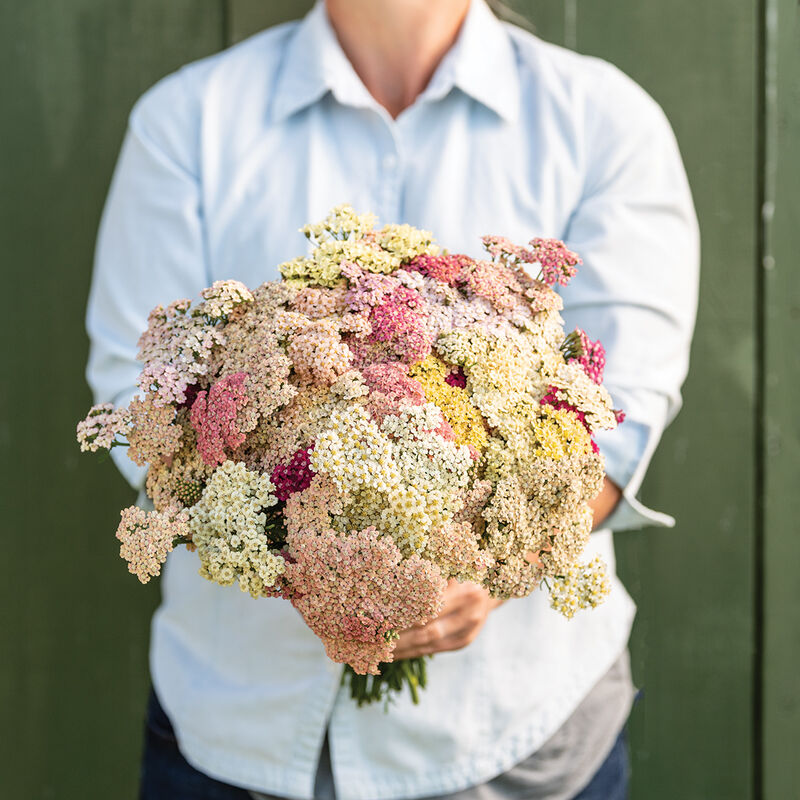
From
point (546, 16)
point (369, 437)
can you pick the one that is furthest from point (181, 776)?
point (546, 16)

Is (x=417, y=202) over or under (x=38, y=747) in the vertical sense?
over

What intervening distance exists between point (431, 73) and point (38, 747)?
1.45 metres

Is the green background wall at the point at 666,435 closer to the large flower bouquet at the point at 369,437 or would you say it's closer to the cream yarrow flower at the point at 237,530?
the large flower bouquet at the point at 369,437

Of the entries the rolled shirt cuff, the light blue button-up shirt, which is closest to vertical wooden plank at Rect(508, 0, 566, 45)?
the light blue button-up shirt

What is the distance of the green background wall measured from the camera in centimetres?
158

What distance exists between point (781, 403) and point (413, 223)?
0.87 meters

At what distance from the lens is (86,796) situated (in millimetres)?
1716

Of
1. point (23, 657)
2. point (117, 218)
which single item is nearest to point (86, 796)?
point (23, 657)

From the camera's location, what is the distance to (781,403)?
1644 millimetres

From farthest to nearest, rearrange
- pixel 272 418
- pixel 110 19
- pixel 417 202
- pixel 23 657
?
pixel 23 657 < pixel 110 19 < pixel 417 202 < pixel 272 418

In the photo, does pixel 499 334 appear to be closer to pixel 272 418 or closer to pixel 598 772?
pixel 272 418

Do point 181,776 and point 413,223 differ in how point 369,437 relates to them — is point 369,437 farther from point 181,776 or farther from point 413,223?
point 181,776

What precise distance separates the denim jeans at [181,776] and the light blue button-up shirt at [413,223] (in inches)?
2.0

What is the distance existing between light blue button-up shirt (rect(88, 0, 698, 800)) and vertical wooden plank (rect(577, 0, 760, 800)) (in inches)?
14.8
